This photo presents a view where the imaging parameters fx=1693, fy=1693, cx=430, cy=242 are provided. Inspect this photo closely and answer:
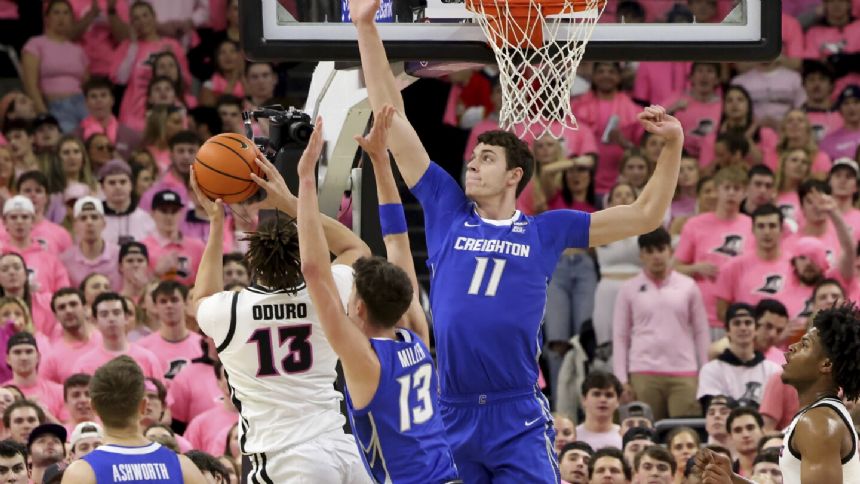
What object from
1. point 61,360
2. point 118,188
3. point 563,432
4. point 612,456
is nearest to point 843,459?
point 612,456

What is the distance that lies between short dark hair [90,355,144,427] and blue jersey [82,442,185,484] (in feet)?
0.40

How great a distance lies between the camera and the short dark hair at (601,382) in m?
11.1

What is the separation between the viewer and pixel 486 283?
709 cm

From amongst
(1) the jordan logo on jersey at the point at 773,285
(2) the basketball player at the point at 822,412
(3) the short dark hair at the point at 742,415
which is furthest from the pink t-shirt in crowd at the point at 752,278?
(2) the basketball player at the point at 822,412

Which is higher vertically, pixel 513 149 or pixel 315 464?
pixel 513 149

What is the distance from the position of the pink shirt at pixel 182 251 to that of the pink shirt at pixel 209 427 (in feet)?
6.54

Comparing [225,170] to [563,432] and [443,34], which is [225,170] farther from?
[563,432]

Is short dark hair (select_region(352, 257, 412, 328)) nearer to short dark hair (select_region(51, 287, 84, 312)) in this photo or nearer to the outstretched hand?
the outstretched hand

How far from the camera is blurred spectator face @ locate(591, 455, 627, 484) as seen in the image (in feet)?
32.2

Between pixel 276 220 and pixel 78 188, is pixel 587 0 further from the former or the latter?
pixel 78 188

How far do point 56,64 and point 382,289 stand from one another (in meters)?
8.93

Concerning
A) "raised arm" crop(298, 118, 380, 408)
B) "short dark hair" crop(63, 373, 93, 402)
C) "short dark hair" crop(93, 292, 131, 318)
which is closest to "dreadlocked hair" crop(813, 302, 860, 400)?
"raised arm" crop(298, 118, 380, 408)

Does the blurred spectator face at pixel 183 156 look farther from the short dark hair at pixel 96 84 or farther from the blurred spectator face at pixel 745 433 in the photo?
the blurred spectator face at pixel 745 433

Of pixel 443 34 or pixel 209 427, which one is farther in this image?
pixel 209 427
